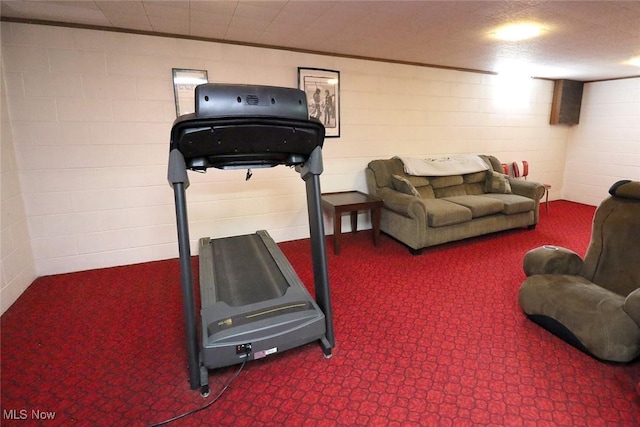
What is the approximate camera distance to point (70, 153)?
3070 millimetres

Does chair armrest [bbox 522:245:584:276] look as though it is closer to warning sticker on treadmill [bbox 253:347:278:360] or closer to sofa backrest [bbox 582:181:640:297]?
sofa backrest [bbox 582:181:640:297]

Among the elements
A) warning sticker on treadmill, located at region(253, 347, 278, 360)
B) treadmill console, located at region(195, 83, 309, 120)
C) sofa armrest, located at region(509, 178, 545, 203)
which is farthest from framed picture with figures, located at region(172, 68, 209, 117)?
sofa armrest, located at region(509, 178, 545, 203)

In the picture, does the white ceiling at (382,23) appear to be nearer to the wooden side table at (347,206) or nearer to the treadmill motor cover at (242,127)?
the treadmill motor cover at (242,127)

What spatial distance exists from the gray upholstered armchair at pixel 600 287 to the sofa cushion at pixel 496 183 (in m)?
2.24

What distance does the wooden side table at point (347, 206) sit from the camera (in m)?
3.64

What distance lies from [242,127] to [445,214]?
277 cm

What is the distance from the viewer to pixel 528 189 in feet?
14.9

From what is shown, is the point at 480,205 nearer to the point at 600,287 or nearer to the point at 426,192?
the point at 426,192

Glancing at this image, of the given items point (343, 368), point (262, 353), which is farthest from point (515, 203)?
point (262, 353)

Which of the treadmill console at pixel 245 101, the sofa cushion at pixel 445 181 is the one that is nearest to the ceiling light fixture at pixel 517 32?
the sofa cushion at pixel 445 181

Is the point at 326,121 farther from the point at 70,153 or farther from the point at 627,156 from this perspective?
the point at 627,156

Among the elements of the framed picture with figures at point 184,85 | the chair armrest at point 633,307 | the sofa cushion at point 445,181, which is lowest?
the chair armrest at point 633,307

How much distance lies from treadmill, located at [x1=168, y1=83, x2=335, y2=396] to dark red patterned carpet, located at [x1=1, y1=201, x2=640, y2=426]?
202 millimetres

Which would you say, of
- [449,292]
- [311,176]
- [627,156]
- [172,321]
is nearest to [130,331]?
[172,321]
